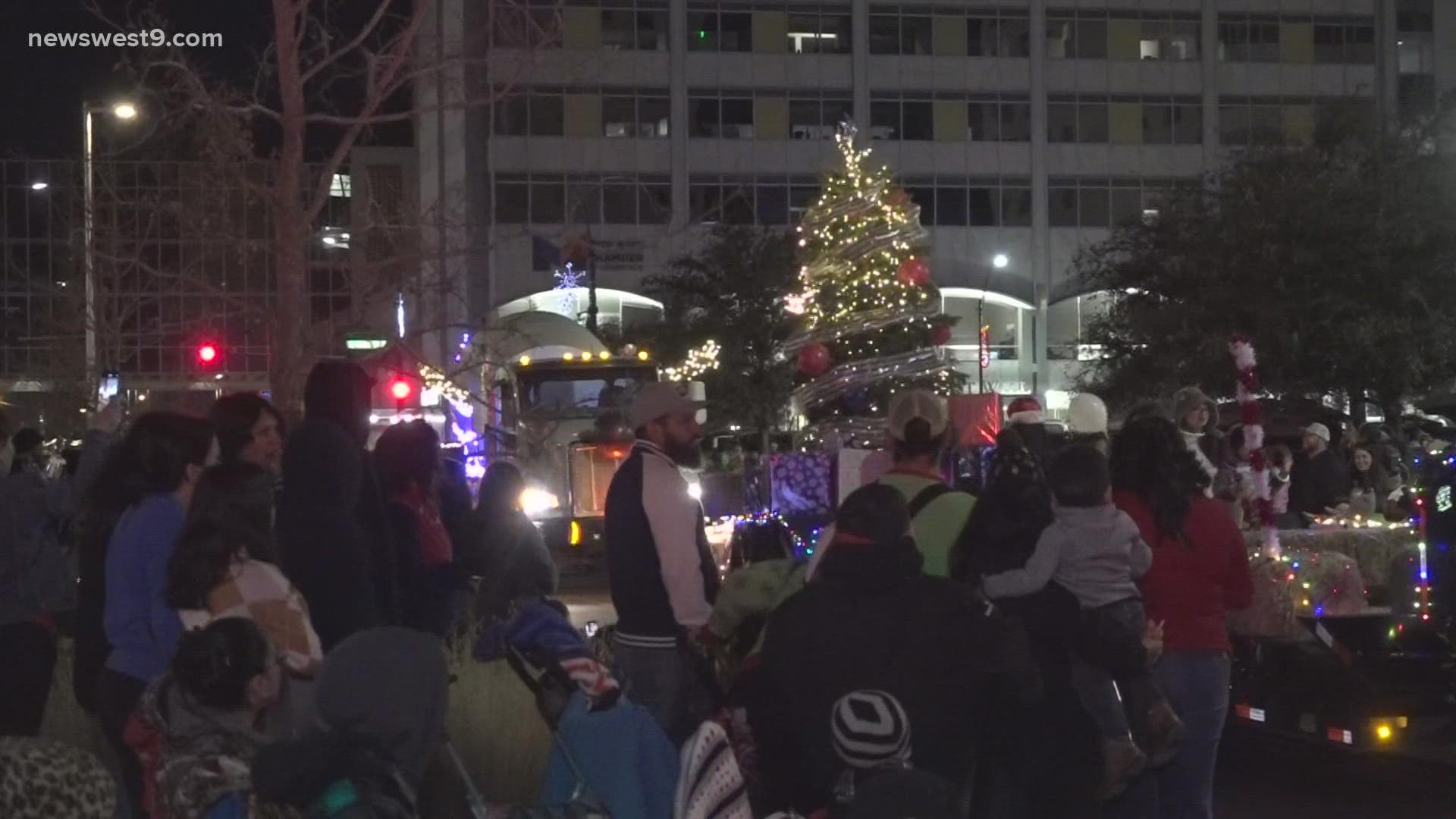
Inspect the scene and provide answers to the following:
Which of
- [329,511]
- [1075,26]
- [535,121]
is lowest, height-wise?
[329,511]

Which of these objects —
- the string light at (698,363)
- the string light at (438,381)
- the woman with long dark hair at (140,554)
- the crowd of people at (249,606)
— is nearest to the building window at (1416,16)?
the string light at (698,363)

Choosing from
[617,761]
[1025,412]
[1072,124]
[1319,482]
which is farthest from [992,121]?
[617,761]

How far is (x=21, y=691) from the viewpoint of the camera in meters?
7.03

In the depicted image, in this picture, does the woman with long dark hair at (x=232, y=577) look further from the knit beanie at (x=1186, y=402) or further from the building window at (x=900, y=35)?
the building window at (x=900, y=35)

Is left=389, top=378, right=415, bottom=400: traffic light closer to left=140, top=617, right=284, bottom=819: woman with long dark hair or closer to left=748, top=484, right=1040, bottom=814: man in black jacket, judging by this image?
left=140, top=617, right=284, bottom=819: woman with long dark hair

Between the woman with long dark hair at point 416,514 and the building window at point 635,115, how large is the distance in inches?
2261

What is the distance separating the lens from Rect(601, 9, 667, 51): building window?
6438cm

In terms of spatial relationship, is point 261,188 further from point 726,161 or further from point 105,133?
point 726,161

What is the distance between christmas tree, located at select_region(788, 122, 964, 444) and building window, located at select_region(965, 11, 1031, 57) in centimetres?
3142

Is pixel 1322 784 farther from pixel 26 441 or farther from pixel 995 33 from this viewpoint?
pixel 995 33

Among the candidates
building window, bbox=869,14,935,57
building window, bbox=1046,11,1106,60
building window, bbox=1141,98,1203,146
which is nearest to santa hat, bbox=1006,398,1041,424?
building window, bbox=869,14,935,57

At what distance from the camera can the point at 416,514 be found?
8352 millimetres

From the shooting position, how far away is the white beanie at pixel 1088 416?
28.3 ft

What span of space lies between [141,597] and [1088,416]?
15.1 ft
